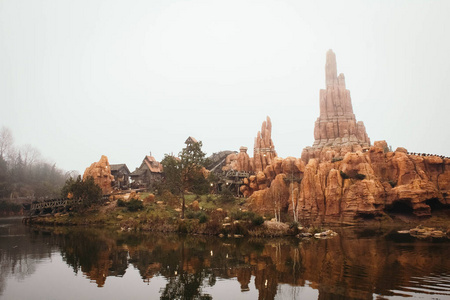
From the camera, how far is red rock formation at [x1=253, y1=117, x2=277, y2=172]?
6569 centimetres

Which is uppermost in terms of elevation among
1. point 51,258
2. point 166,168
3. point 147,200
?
point 166,168

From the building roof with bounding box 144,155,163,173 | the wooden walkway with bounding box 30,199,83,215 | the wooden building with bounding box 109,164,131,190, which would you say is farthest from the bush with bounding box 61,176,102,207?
the building roof with bounding box 144,155,163,173

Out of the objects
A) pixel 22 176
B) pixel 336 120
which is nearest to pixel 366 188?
pixel 336 120

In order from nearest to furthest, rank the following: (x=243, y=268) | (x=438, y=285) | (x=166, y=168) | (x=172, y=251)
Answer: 1. (x=438, y=285)
2. (x=243, y=268)
3. (x=172, y=251)
4. (x=166, y=168)

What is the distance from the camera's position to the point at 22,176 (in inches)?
3536

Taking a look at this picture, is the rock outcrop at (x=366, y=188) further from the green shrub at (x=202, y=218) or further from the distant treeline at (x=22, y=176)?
the distant treeline at (x=22, y=176)

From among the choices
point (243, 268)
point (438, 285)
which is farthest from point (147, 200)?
point (438, 285)

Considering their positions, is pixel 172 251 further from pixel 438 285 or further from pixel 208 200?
pixel 208 200

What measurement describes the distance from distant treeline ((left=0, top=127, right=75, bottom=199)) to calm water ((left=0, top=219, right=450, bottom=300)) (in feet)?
167

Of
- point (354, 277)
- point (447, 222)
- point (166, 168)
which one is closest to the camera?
point (354, 277)

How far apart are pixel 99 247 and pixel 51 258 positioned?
4512 millimetres

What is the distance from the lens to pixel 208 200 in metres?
53.1

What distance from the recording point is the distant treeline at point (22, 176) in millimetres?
75500

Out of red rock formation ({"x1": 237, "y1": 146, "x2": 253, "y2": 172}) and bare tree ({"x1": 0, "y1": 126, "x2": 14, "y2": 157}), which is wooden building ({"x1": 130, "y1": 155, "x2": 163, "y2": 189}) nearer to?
red rock formation ({"x1": 237, "y1": 146, "x2": 253, "y2": 172})
